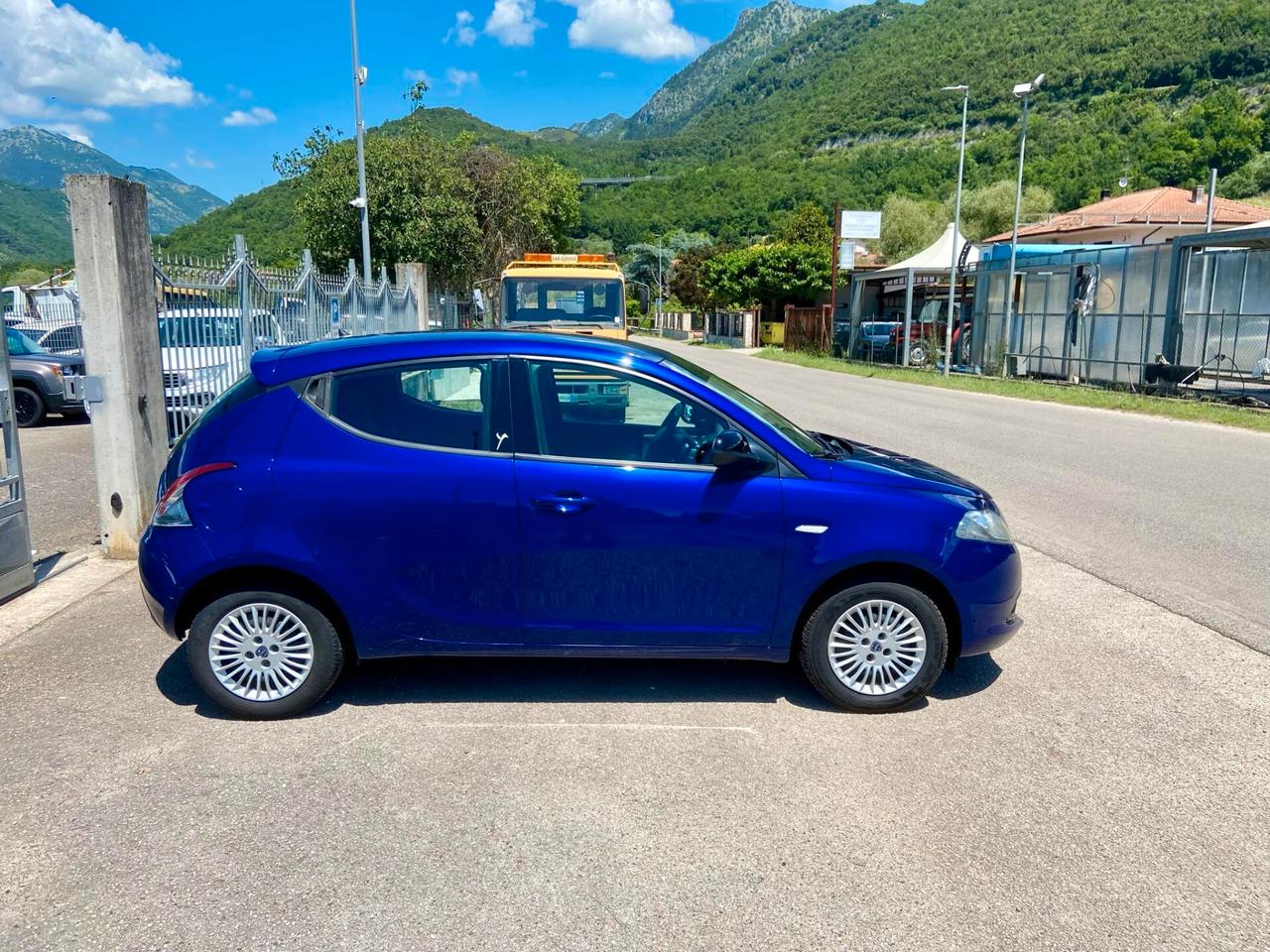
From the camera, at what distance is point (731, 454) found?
423 centimetres

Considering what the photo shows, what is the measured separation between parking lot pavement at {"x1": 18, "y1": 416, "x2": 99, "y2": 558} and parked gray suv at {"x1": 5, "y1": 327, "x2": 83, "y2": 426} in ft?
1.13

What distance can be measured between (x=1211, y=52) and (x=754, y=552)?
4335 inches

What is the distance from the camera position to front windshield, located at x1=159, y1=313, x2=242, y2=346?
894 centimetres

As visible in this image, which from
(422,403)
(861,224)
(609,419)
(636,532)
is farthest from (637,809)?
(861,224)

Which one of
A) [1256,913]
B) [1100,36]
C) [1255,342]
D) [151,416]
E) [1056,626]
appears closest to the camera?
[1256,913]

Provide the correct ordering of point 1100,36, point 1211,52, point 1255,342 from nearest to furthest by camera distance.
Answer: point 1255,342 < point 1211,52 < point 1100,36

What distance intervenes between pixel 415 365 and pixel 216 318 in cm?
621

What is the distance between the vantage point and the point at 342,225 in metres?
29.6

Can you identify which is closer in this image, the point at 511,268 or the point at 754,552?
the point at 754,552

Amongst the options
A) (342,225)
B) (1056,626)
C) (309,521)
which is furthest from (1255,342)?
(342,225)

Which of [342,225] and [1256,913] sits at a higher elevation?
[342,225]

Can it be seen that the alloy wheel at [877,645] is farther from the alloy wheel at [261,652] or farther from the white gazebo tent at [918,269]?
the white gazebo tent at [918,269]

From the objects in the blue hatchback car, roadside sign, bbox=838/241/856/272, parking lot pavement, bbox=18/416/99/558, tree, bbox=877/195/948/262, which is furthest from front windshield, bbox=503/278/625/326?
tree, bbox=877/195/948/262

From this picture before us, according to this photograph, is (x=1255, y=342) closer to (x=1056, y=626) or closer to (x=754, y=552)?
(x=1056, y=626)
